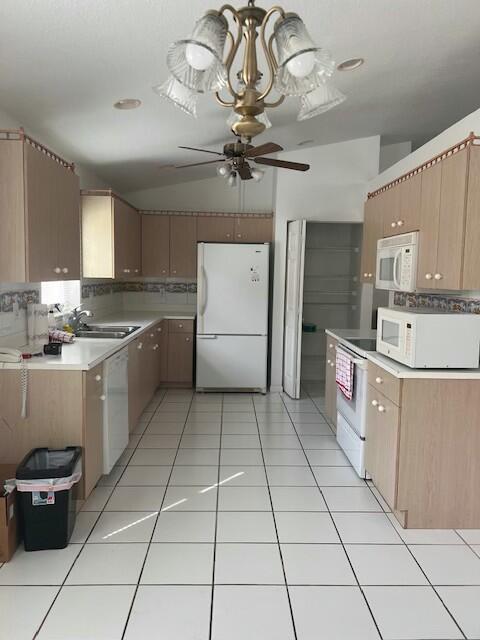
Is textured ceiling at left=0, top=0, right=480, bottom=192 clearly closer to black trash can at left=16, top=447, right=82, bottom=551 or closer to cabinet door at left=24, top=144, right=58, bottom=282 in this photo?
cabinet door at left=24, top=144, right=58, bottom=282

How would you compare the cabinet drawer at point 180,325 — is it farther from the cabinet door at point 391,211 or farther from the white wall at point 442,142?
the white wall at point 442,142

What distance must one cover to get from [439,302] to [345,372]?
0.94 m

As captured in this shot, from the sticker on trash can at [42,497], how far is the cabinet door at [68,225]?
1.38 metres

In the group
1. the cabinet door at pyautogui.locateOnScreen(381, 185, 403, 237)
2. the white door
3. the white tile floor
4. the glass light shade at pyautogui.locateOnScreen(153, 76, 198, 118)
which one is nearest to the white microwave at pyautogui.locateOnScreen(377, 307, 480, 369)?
the white tile floor

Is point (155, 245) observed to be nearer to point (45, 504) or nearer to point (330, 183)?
point (330, 183)

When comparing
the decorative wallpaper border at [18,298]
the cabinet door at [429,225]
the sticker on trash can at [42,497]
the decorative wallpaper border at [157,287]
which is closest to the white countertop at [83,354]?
the decorative wallpaper border at [18,298]

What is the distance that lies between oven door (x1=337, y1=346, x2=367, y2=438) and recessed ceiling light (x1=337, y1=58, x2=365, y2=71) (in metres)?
1.91

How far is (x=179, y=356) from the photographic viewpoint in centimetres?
519

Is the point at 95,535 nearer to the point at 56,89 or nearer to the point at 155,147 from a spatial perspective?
the point at 56,89

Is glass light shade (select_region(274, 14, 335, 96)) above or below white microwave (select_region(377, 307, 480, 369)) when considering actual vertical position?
above

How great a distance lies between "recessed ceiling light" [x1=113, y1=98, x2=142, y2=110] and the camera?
2792 millimetres

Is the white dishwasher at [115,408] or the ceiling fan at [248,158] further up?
the ceiling fan at [248,158]

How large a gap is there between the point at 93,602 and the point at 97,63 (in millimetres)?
2572

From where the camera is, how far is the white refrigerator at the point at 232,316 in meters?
4.86
